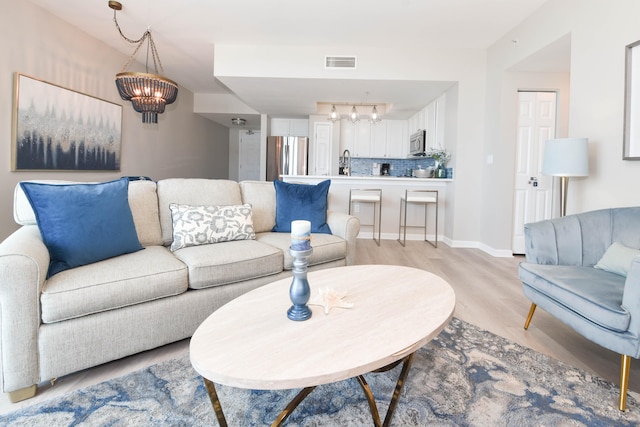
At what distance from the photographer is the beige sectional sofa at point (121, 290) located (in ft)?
4.48

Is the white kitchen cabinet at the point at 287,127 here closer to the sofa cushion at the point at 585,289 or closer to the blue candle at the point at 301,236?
the sofa cushion at the point at 585,289

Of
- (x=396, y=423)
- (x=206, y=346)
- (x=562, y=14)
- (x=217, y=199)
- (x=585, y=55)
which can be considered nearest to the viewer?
(x=206, y=346)

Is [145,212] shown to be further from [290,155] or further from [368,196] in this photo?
[290,155]

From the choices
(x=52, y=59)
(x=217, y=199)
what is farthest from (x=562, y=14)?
(x=52, y=59)

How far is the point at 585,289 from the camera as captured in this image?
165cm

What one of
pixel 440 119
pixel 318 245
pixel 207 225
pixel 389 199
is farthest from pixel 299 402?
pixel 440 119

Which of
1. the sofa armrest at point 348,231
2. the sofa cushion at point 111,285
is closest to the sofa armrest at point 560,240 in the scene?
the sofa armrest at point 348,231

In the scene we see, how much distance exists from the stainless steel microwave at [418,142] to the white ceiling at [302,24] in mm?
976

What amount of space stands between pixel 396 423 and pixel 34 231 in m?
1.97

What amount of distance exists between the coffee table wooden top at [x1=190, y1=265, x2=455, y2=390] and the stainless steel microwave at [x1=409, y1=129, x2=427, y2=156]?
4778 millimetres

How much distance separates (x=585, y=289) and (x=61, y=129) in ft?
16.6

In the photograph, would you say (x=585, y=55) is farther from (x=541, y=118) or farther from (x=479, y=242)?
(x=479, y=242)

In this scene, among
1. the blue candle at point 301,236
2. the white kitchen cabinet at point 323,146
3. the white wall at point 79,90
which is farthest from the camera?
the white kitchen cabinet at point 323,146

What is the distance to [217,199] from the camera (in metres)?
2.62
